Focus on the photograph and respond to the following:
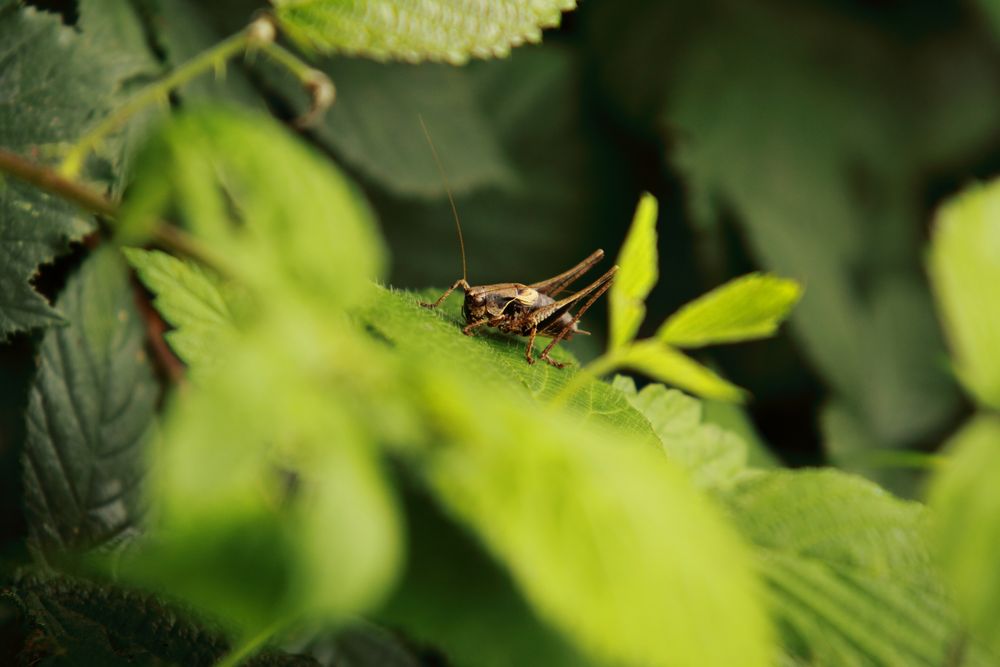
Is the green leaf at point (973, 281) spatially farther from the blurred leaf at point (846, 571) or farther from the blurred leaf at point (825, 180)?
the blurred leaf at point (825, 180)

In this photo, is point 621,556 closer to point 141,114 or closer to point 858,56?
point 141,114

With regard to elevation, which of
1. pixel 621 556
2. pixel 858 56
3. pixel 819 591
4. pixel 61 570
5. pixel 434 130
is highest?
pixel 858 56

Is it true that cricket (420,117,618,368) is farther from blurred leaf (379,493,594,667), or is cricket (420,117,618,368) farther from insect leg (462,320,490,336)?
blurred leaf (379,493,594,667)

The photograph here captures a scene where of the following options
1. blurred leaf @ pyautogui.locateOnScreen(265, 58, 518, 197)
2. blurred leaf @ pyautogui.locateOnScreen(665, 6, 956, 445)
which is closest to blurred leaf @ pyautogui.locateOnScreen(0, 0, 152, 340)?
blurred leaf @ pyautogui.locateOnScreen(265, 58, 518, 197)

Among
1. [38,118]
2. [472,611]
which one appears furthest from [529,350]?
[38,118]

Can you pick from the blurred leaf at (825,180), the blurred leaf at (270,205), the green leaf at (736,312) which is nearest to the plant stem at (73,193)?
the blurred leaf at (270,205)

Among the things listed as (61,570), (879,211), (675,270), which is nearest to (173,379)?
(61,570)
